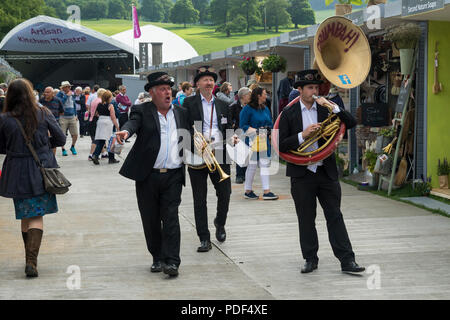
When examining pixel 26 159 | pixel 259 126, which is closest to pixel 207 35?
pixel 259 126

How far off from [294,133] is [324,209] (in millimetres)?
721

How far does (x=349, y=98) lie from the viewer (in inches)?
512

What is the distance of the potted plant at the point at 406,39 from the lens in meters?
9.98

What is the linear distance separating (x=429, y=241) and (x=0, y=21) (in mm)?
71851

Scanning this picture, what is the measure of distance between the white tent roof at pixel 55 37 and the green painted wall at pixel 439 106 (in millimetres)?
48752

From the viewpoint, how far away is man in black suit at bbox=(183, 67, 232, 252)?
23.7ft

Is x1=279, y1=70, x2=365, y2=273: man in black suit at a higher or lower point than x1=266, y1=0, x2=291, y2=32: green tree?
lower

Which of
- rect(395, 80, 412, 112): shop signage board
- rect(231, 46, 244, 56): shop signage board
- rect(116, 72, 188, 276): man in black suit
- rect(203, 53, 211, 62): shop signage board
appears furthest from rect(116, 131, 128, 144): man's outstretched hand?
rect(203, 53, 211, 62): shop signage board

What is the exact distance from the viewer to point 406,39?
10.0m

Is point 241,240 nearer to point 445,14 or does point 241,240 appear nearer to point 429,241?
point 429,241

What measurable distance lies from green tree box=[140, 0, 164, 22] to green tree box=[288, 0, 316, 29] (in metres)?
54.7

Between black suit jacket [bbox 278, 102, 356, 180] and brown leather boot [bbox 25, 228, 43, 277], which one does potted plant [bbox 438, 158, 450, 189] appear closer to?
black suit jacket [bbox 278, 102, 356, 180]

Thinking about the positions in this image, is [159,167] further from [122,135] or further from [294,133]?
[294,133]

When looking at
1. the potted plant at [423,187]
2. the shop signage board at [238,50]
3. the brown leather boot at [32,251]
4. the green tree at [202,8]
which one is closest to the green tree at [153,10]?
the green tree at [202,8]
